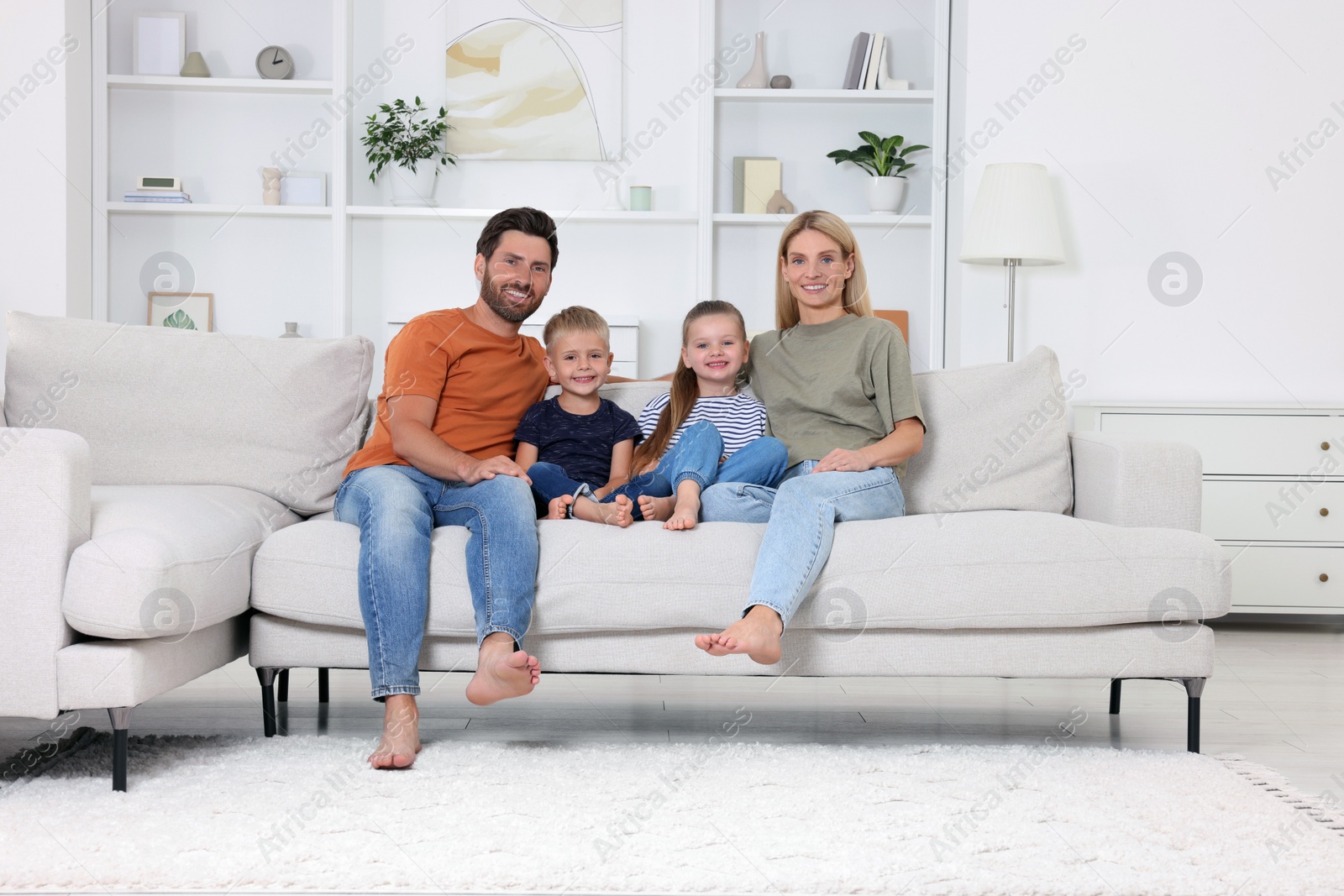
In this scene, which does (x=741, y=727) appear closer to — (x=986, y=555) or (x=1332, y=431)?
(x=986, y=555)

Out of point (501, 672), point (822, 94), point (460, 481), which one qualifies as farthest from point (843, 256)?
point (822, 94)

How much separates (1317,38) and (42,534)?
3.94m

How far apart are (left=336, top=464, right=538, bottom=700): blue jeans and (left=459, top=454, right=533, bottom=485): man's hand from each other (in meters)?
0.07

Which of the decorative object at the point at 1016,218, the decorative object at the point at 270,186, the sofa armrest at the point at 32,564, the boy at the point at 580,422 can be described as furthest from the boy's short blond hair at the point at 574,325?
the decorative object at the point at 270,186

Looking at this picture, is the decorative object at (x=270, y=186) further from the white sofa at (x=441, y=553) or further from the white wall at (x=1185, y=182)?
the white wall at (x=1185, y=182)

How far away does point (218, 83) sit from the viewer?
3.97m

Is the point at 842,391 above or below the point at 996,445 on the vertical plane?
above

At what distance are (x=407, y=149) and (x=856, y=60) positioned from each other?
1.67 m

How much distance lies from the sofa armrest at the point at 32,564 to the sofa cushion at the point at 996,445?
1.57 meters

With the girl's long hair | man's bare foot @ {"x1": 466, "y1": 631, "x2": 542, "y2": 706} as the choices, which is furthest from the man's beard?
man's bare foot @ {"x1": 466, "y1": 631, "x2": 542, "y2": 706}

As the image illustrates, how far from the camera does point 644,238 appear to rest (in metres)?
4.23

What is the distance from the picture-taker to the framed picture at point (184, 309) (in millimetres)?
4078

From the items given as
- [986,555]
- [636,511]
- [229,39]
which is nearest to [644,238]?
[229,39]

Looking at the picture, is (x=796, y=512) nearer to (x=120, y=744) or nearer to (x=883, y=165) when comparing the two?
(x=120, y=744)
